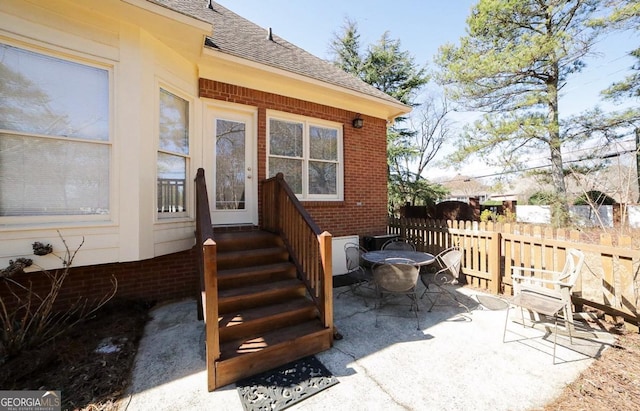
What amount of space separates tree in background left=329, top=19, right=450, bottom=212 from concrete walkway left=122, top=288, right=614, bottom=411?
10727 millimetres

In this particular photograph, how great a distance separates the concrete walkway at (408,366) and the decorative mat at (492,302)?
309 mm

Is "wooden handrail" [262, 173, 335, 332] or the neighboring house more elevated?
the neighboring house

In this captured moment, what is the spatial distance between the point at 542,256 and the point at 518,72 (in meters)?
9.29

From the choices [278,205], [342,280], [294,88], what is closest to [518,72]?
[294,88]

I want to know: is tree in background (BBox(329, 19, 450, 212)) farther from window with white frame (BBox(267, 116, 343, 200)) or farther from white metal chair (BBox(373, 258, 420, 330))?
white metal chair (BBox(373, 258, 420, 330))

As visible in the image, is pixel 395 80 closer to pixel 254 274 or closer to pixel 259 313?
pixel 254 274

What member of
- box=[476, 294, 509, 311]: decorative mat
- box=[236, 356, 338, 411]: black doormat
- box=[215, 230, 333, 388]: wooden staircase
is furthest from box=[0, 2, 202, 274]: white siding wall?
box=[476, 294, 509, 311]: decorative mat

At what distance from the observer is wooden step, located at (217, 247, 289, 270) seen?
3.66 meters

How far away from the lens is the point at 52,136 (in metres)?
3.08

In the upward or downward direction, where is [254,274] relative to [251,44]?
downward

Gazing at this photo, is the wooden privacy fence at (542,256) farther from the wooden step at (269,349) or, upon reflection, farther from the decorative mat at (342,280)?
the wooden step at (269,349)

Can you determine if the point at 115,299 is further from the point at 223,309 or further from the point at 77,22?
the point at 77,22

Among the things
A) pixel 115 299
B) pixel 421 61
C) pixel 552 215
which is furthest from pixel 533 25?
pixel 115 299

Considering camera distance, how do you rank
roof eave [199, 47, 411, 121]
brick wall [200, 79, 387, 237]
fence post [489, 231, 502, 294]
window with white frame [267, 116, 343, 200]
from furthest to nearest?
window with white frame [267, 116, 343, 200] < brick wall [200, 79, 387, 237] < fence post [489, 231, 502, 294] < roof eave [199, 47, 411, 121]
